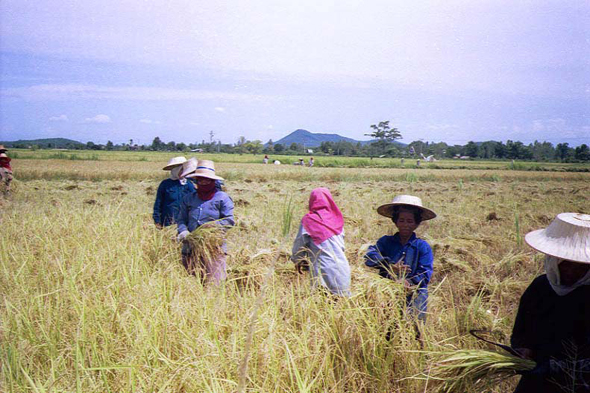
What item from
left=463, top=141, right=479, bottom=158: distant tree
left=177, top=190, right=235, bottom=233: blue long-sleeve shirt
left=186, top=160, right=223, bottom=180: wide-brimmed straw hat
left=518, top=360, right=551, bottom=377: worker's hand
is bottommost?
left=518, top=360, right=551, bottom=377: worker's hand

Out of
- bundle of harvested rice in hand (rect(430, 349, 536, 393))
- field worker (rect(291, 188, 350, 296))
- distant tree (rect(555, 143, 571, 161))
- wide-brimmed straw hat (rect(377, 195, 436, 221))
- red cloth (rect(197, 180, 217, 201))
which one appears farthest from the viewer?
distant tree (rect(555, 143, 571, 161))

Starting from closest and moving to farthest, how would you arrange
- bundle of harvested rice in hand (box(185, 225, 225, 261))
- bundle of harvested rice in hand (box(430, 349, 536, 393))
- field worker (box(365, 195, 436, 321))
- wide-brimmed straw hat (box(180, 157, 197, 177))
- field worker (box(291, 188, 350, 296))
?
1. bundle of harvested rice in hand (box(430, 349, 536, 393))
2. field worker (box(365, 195, 436, 321))
3. field worker (box(291, 188, 350, 296))
4. bundle of harvested rice in hand (box(185, 225, 225, 261))
5. wide-brimmed straw hat (box(180, 157, 197, 177))

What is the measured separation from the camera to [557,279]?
5.70 ft

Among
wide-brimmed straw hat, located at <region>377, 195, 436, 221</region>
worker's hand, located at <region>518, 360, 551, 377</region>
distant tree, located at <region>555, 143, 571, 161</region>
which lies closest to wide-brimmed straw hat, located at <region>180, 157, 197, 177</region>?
wide-brimmed straw hat, located at <region>377, 195, 436, 221</region>

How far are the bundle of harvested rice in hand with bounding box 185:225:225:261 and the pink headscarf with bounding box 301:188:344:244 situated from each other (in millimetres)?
781

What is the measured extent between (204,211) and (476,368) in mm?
2708

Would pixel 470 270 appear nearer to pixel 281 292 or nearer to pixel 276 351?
pixel 281 292

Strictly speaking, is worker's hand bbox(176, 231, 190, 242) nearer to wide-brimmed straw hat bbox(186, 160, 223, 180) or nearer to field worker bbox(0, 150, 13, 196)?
wide-brimmed straw hat bbox(186, 160, 223, 180)

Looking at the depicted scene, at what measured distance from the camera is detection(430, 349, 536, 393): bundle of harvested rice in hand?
1.57m

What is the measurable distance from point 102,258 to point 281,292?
1687mm

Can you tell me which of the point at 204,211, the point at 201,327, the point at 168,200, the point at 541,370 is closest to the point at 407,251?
the point at 541,370

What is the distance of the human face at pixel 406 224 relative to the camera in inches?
115

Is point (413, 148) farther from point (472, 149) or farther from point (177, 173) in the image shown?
point (177, 173)

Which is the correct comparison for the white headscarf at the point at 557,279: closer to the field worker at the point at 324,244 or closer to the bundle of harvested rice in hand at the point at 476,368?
the bundle of harvested rice in hand at the point at 476,368
